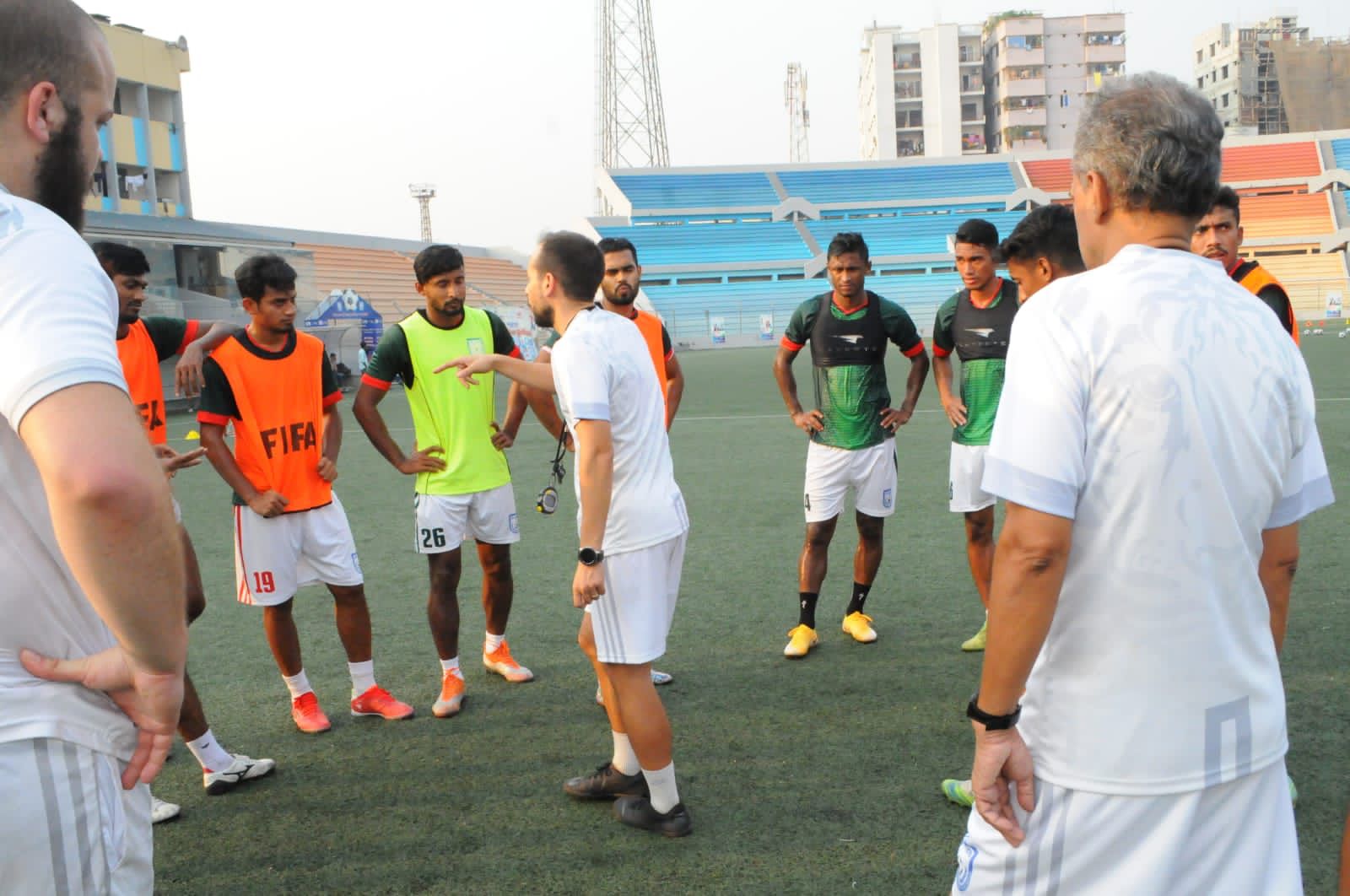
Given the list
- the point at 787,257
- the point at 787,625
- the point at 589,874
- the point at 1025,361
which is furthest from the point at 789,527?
the point at 787,257

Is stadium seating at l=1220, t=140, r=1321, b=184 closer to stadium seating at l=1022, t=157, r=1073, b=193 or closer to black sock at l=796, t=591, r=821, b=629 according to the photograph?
stadium seating at l=1022, t=157, r=1073, b=193

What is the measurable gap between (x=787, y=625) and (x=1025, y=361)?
414 centimetres

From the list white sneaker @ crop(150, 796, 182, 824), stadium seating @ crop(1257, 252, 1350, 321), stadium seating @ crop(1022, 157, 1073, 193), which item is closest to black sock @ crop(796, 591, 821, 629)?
white sneaker @ crop(150, 796, 182, 824)

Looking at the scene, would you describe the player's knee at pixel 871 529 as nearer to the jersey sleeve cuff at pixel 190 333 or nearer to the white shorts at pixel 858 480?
the white shorts at pixel 858 480

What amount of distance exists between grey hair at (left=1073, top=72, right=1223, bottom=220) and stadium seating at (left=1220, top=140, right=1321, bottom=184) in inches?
2298

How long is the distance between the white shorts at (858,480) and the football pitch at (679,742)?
0.67 m

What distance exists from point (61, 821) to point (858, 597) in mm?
4487

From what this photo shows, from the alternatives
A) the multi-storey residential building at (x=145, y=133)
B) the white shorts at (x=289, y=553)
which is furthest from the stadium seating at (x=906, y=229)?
the white shorts at (x=289, y=553)

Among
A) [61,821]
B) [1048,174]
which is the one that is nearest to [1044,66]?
[1048,174]

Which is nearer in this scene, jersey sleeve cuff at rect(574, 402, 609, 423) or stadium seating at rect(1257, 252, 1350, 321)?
jersey sleeve cuff at rect(574, 402, 609, 423)

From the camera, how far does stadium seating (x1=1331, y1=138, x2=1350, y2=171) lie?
52281mm

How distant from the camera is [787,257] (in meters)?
51.0

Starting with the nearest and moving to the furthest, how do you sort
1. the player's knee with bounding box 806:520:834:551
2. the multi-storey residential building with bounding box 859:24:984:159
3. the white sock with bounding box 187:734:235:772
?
the white sock with bounding box 187:734:235:772 → the player's knee with bounding box 806:520:834:551 → the multi-storey residential building with bounding box 859:24:984:159

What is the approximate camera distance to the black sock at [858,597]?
5438mm
